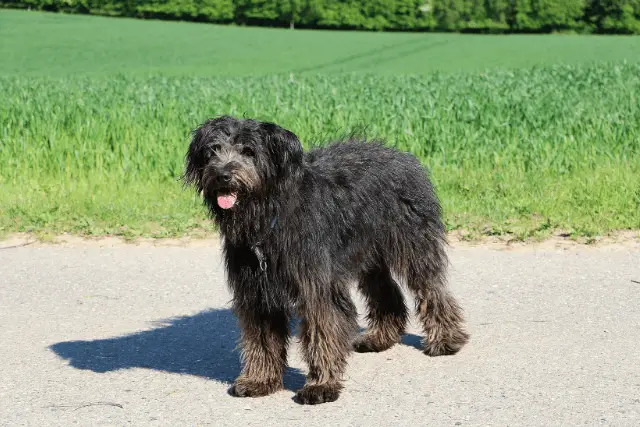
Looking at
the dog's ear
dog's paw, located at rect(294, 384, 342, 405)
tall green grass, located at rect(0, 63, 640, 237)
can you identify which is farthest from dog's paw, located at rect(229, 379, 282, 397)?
tall green grass, located at rect(0, 63, 640, 237)

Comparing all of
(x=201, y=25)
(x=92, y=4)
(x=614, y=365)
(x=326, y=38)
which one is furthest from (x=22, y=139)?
(x=92, y=4)

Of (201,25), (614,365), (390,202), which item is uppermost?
(390,202)

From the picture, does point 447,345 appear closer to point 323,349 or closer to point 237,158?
point 323,349

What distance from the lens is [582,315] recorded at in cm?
693

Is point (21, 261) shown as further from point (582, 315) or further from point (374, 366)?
point (582, 315)

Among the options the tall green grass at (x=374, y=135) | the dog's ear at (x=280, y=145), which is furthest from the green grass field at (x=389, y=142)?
the dog's ear at (x=280, y=145)

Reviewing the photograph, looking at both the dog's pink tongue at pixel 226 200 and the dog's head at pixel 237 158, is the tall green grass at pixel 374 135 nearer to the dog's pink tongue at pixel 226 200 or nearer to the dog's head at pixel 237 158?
the dog's head at pixel 237 158

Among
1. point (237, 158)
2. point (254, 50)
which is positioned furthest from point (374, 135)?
point (254, 50)

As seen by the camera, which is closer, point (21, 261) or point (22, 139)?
point (21, 261)

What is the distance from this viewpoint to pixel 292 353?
253 inches

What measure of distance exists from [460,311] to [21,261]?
415 centimetres

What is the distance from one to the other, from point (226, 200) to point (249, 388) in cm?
109

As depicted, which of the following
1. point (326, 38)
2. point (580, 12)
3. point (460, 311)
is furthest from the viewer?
point (580, 12)

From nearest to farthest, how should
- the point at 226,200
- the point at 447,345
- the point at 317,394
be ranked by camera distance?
Result: the point at 226,200
the point at 317,394
the point at 447,345
